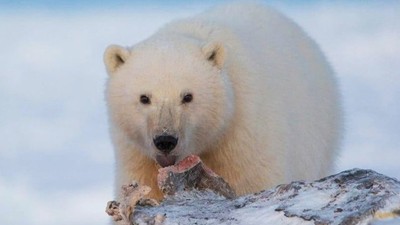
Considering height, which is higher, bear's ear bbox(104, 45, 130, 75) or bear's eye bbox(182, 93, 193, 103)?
bear's ear bbox(104, 45, 130, 75)

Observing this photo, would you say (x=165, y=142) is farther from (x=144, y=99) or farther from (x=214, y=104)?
(x=214, y=104)

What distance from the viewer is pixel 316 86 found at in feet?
35.0

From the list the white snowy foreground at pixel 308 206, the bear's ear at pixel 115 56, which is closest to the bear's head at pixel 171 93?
the bear's ear at pixel 115 56

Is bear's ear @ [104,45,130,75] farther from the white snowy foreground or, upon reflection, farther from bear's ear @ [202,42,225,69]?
the white snowy foreground

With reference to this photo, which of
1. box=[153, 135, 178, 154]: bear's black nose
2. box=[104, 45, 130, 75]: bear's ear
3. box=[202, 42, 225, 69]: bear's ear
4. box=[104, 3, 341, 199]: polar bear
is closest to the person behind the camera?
box=[153, 135, 178, 154]: bear's black nose

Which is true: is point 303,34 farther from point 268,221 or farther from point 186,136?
point 268,221

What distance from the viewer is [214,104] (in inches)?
332

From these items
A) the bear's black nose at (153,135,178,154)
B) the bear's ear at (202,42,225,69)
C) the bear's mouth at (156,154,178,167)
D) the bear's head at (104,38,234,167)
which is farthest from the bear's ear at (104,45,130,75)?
the bear's black nose at (153,135,178,154)

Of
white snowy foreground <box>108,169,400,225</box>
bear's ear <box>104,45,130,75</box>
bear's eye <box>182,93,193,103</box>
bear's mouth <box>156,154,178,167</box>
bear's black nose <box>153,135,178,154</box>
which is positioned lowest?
white snowy foreground <box>108,169,400,225</box>

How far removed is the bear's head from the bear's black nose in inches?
1.8

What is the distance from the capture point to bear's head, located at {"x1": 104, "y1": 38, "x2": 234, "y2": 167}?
26.8 ft

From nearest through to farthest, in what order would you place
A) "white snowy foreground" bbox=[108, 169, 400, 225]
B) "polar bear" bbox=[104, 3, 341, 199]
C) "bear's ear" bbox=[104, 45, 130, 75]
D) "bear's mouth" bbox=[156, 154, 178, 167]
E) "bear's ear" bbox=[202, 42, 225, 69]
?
"white snowy foreground" bbox=[108, 169, 400, 225]
"bear's mouth" bbox=[156, 154, 178, 167]
"polar bear" bbox=[104, 3, 341, 199]
"bear's ear" bbox=[202, 42, 225, 69]
"bear's ear" bbox=[104, 45, 130, 75]

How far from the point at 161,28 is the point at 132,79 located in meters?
1.34

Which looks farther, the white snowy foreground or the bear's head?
the bear's head
